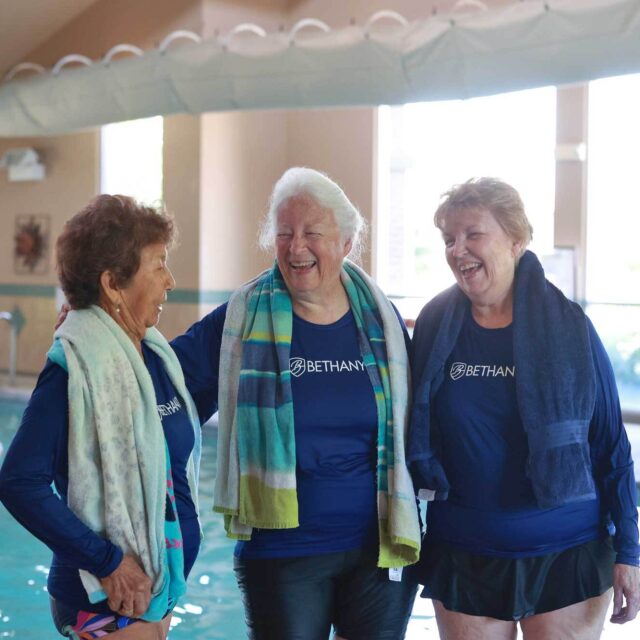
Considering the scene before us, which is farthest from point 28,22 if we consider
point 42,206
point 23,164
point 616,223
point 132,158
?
point 616,223

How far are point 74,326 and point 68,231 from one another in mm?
195

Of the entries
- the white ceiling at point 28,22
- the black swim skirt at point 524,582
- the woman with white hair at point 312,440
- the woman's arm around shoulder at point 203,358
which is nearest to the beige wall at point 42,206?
the white ceiling at point 28,22

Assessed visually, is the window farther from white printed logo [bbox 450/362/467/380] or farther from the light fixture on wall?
white printed logo [bbox 450/362/467/380]

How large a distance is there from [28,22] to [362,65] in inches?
226

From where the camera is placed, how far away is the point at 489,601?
7.25ft

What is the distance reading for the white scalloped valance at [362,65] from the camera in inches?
221

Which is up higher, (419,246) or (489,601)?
(419,246)

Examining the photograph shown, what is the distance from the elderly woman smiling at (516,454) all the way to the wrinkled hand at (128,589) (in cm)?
72

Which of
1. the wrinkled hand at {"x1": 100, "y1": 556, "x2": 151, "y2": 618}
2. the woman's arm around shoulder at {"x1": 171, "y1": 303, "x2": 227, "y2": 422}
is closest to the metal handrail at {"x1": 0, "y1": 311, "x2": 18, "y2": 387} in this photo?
the woman's arm around shoulder at {"x1": 171, "y1": 303, "x2": 227, "y2": 422}

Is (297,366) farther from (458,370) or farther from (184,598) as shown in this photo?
(184,598)

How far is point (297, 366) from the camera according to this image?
88.4 inches

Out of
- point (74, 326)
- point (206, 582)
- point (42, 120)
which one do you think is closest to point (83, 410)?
point (74, 326)

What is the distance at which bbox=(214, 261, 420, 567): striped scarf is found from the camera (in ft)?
7.13

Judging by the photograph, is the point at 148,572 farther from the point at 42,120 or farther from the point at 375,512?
the point at 42,120
